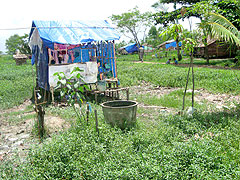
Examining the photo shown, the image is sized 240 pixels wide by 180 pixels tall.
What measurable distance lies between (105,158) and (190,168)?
4.75 ft

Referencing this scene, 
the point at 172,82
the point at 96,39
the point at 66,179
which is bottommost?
the point at 66,179

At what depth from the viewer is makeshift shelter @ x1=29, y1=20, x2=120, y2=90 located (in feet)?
27.4

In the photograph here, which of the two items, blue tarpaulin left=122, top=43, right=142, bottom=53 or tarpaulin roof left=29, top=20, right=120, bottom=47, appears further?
blue tarpaulin left=122, top=43, right=142, bottom=53

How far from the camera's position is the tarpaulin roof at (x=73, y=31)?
8203 millimetres

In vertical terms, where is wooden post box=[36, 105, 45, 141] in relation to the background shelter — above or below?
below

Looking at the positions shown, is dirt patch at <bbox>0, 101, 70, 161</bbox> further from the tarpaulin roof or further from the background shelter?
the background shelter

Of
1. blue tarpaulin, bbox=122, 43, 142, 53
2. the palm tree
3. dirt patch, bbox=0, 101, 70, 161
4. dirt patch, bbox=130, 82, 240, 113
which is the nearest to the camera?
dirt patch, bbox=0, 101, 70, 161

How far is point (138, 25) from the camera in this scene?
3697 cm

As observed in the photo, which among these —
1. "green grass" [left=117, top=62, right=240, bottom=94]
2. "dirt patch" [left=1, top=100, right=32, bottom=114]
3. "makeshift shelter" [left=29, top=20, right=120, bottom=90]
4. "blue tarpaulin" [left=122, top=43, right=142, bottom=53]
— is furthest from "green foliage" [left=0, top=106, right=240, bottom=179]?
"blue tarpaulin" [left=122, top=43, right=142, bottom=53]

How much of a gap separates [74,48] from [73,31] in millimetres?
855

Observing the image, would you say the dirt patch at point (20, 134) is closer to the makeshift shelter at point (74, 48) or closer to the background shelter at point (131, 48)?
the makeshift shelter at point (74, 48)

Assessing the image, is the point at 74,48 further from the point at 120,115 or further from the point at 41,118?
the point at 120,115

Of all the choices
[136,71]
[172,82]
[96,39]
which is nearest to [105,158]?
[96,39]

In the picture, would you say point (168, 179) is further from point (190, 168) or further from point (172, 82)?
point (172, 82)
